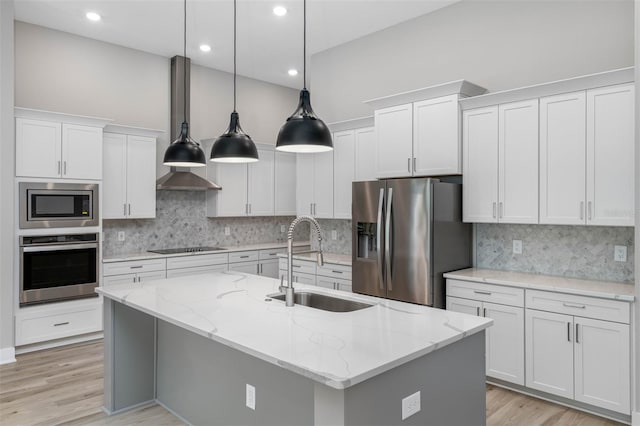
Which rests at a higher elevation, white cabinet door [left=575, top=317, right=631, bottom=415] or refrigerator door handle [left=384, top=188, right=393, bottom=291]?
refrigerator door handle [left=384, top=188, right=393, bottom=291]

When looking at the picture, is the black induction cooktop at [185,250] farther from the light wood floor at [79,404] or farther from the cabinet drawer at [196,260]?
the light wood floor at [79,404]

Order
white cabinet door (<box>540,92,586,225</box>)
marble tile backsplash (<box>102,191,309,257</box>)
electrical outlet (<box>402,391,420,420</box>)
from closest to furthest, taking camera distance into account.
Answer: electrical outlet (<box>402,391,420,420</box>) < white cabinet door (<box>540,92,586,225</box>) < marble tile backsplash (<box>102,191,309,257</box>)

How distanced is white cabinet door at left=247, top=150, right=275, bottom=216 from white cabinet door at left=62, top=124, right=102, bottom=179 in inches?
80.4

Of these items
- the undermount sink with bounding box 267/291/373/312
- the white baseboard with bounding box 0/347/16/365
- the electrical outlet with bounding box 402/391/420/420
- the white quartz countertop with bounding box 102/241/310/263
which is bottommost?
the white baseboard with bounding box 0/347/16/365

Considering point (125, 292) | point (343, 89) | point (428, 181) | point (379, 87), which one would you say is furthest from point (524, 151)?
point (125, 292)

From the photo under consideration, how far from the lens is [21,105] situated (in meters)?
4.63

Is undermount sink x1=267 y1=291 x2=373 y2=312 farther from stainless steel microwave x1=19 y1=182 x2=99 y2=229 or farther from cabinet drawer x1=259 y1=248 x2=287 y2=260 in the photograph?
cabinet drawer x1=259 y1=248 x2=287 y2=260

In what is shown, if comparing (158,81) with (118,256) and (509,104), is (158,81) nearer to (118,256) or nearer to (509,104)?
(118,256)

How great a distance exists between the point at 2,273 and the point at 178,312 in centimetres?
268

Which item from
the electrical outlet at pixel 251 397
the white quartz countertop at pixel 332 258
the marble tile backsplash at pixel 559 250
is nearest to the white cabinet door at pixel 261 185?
the white quartz countertop at pixel 332 258

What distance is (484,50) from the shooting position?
13.4 feet

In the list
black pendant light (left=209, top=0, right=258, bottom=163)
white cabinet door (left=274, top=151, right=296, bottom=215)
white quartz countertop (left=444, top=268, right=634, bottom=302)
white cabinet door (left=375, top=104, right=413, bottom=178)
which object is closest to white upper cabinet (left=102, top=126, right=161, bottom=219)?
white cabinet door (left=274, top=151, right=296, bottom=215)

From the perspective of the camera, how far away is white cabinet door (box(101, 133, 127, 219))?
16.1ft

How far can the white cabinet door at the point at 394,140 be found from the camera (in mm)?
4145
